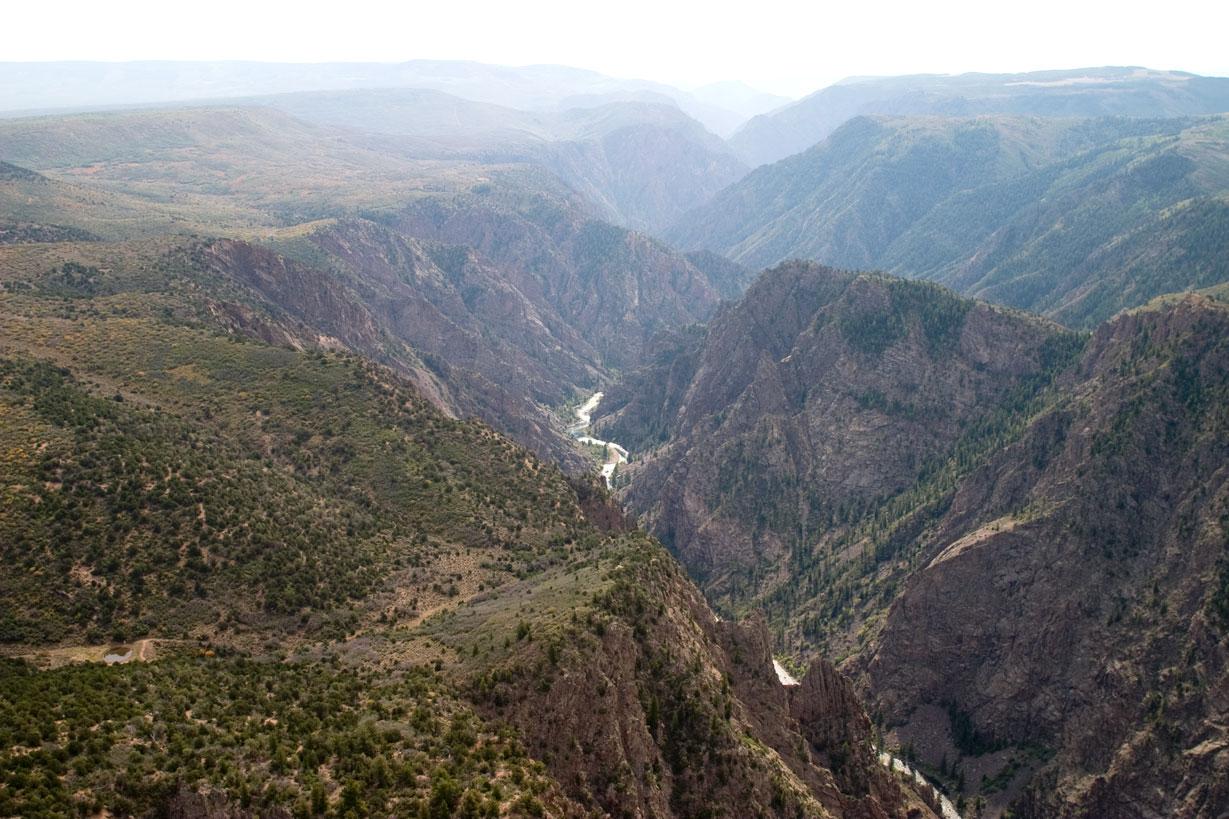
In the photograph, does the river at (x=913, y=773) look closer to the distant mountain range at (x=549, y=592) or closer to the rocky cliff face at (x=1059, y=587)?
the distant mountain range at (x=549, y=592)

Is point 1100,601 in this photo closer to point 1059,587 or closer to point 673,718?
point 1059,587

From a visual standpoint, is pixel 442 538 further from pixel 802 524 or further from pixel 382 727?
pixel 802 524

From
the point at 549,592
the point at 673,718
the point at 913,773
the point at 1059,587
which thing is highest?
the point at 549,592

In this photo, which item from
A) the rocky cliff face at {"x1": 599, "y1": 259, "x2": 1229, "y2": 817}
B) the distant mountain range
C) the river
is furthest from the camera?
the river

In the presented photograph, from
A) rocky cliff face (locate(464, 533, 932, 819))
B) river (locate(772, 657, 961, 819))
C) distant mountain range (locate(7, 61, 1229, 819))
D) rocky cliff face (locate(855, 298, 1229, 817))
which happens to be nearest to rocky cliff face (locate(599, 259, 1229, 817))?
rocky cliff face (locate(855, 298, 1229, 817))

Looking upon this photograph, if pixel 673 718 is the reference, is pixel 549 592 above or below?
above

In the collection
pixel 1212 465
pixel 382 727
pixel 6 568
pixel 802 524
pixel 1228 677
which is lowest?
pixel 802 524

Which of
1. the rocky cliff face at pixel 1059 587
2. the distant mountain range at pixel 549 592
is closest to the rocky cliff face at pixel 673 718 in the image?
the distant mountain range at pixel 549 592

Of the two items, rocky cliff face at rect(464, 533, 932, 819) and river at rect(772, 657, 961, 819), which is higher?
rocky cliff face at rect(464, 533, 932, 819)

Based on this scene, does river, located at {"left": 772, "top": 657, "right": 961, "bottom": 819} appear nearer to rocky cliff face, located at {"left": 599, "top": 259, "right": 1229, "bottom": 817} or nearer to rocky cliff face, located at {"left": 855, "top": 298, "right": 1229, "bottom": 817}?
rocky cliff face, located at {"left": 599, "top": 259, "right": 1229, "bottom": 817}

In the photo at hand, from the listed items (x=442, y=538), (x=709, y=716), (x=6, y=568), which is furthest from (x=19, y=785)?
(x=442, y=538)

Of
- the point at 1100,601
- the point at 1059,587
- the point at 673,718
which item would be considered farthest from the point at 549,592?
the point at 1100,601
